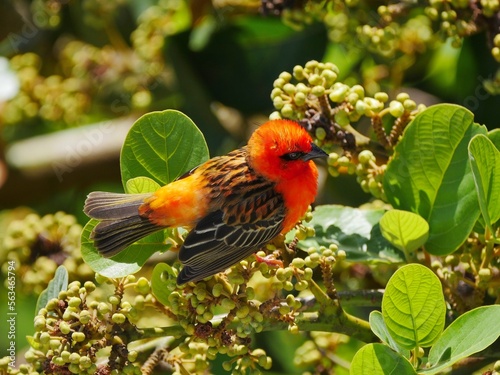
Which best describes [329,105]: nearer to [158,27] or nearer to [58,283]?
[58,283]

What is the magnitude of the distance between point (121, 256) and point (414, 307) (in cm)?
97

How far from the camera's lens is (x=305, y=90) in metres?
2.78

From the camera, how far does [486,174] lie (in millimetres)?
2461

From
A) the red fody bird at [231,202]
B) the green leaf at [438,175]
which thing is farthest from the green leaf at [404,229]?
the red fody bird at [231,202]

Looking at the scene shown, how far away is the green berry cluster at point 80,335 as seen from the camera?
2.35 metres

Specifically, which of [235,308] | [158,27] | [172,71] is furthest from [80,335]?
[158,27]

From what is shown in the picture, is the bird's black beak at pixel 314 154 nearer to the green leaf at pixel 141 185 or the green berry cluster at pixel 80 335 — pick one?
the green leaf at pixel 141 185

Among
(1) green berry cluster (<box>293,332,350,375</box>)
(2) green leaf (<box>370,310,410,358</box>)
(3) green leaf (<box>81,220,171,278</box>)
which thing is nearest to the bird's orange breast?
(3) green leaf (<box>81,220,171,278</box>)

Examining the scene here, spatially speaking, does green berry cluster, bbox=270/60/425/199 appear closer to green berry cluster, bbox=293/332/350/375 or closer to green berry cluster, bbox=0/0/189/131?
green berry cluster, bbox=293/332/350/375

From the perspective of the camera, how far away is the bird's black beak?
10.2ft

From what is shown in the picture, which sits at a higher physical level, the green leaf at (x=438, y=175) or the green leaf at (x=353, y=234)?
the green leaf at (x=438, y=175)

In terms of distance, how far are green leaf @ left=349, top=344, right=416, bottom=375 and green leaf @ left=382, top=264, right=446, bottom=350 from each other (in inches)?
4.1

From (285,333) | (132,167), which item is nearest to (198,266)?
(132,167)

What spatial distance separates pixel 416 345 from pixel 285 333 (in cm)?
136
